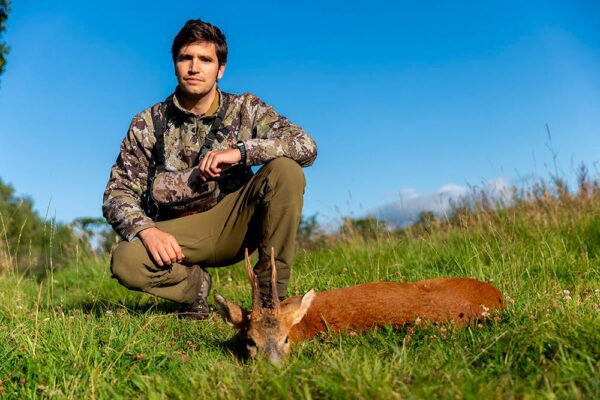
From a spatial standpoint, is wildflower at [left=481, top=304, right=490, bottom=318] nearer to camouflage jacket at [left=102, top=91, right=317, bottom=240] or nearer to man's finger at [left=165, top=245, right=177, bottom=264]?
camouflage jacket at [left=102, top=91, right=317, bottom=240]

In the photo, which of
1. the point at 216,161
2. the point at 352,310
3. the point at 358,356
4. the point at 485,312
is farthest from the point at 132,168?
the point at 485,312

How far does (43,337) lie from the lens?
412cm

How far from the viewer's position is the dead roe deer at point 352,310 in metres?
3.89

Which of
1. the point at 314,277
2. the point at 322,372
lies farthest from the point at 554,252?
the point at 322,372

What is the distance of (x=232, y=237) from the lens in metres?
5.52

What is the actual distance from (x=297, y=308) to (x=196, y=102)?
2365mm

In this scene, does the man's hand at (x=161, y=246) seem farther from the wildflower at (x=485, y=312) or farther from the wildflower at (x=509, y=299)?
the wildflower at (x=509, y=299)

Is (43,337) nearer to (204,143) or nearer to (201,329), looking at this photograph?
(201,329)

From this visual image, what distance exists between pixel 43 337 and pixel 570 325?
3296 mm

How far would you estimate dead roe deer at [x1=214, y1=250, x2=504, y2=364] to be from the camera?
3.89 meters

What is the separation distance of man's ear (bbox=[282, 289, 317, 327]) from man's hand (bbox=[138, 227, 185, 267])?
1364 mm

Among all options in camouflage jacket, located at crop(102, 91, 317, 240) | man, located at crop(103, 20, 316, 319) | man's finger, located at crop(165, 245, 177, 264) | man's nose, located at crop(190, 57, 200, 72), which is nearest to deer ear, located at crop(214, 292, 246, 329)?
man, located at crop(103, 20, 316, 319)

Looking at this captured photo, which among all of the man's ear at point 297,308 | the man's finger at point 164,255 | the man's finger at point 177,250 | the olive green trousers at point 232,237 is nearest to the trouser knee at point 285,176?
the olive green trousers at point 232,237

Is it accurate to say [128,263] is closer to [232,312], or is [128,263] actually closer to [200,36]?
[232,312]
